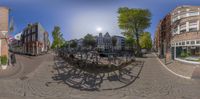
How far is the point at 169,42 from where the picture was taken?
13.1ft

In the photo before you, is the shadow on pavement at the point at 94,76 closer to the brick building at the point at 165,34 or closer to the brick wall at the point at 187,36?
the brick building at the point at 165,34

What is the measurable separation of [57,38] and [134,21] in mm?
1967

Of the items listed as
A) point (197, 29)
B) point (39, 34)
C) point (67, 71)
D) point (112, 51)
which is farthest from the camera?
point (67, 71)

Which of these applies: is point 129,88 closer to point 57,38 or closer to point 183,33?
point 183,33

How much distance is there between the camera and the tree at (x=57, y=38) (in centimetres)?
401

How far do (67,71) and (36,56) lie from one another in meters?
1.94

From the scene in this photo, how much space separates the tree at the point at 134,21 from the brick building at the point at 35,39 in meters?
1.82

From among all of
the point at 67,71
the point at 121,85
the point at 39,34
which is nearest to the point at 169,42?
the point at 121,85

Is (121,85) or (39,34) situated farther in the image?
(121,85)

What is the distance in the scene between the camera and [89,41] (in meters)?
4.00

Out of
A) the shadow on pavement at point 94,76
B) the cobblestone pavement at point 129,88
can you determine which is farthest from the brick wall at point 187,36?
the shadow on pavement at point 94,76

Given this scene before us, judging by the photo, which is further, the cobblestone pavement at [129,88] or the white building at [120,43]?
the cobblestone pavement at [129,88]

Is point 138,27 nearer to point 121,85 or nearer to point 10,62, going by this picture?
point 121,85

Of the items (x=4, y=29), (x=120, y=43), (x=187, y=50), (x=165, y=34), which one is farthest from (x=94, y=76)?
(x=4, y=29)
